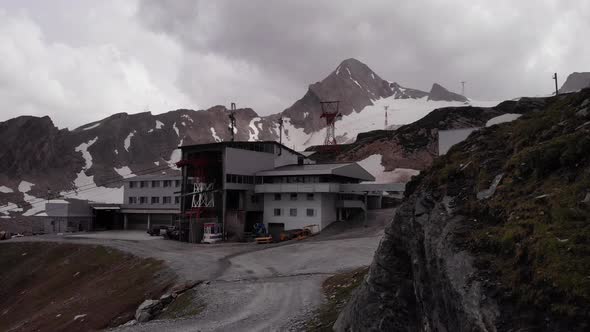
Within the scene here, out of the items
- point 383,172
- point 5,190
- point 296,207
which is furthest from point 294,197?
point 5,190

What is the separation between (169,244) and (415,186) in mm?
45433

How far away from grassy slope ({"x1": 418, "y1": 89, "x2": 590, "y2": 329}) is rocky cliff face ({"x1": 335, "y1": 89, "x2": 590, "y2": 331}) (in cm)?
2

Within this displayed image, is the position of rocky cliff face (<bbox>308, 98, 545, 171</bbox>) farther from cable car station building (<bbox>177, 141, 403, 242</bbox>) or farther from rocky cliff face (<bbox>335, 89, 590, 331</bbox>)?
rocky cliff face (<bbox>335, 89, 590, 331</bbox>)

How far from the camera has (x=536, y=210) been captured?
8797mm

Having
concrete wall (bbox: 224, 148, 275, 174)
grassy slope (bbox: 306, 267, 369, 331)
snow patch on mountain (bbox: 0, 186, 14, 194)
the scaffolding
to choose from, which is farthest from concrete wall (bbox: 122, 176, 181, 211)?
snow patch on mountain (bbox: 0, 186, 14, 194)

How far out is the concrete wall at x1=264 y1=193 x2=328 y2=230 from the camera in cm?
5938

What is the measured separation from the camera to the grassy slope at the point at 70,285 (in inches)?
1160

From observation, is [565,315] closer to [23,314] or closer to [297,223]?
[23,314]

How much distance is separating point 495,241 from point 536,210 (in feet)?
3.43

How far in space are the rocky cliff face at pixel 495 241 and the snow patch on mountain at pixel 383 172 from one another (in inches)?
3995

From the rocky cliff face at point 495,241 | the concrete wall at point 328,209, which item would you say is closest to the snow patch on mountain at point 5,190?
the concrete wall at point 328,209

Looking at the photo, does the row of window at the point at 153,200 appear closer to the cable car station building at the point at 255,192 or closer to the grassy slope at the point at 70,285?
the cable car station building at the point at 255,192

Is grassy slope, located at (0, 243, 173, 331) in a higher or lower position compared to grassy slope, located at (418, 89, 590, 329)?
lower

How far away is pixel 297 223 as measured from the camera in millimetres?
60688
